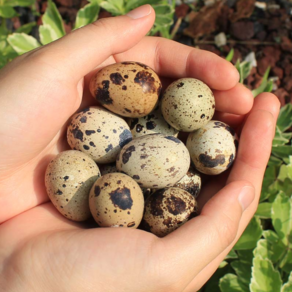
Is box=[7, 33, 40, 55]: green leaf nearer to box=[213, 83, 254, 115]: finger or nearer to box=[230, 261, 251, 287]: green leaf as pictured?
box=[213, 83, 254, 115]: finger

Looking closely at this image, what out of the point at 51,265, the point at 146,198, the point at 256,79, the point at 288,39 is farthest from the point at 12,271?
the point at 288,39

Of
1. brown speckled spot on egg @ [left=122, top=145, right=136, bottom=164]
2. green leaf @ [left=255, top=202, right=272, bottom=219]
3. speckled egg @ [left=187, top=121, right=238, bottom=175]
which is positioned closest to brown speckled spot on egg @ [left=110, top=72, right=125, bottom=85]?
brown speckled spot on egg @ [left=122, top=145, right=136, bottom=164]

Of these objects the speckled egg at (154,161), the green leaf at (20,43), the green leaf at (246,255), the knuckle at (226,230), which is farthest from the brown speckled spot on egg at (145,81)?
the green leaf at (246,255)

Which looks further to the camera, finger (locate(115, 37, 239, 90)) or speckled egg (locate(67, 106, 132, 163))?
finger (locate(115, 37, 239, 90))

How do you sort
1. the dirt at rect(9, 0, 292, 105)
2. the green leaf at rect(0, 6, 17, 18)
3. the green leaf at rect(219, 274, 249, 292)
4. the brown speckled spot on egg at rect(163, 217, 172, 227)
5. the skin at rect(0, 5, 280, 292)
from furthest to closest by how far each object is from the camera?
the dirt at rect(9, 0, 292, 105), the green leaf at rect(0, 6, 17, 18), the green leaf at rect(219, 274, 249, 292), the brown speckled spot on egg at rect(163, 217, 172, 227), the skin at rect(0, 5, 280, 292)

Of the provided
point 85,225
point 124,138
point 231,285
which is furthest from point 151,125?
point 231,285

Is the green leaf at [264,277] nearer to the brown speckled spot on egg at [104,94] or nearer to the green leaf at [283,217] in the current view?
the green leaf at [283,217]

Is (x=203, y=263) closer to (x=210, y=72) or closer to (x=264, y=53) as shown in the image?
(x=210, y=72)

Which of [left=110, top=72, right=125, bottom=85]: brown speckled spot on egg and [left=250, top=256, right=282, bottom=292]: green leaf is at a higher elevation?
[left=110, top=72, right=125, bottom=85]: brown speckled spot on egg
